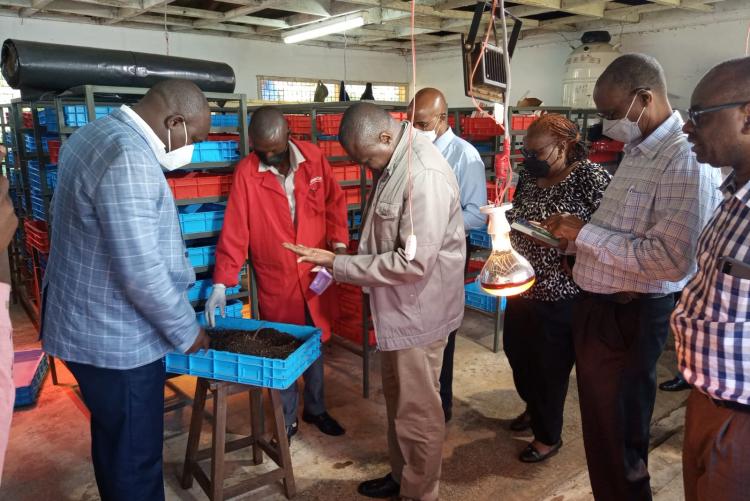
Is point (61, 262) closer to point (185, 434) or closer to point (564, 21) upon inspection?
point (185, 434)

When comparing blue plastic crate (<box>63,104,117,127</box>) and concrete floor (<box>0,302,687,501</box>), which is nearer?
concrete floor (<box>0,302,687,501</box>)

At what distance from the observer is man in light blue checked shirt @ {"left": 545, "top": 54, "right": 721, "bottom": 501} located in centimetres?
174

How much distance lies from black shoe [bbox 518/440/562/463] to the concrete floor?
3 centimetres

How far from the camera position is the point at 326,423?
10.5 feet

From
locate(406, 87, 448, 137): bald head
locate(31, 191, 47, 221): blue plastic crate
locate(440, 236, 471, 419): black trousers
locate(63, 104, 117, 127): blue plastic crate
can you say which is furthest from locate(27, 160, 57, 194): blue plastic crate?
locate(440, 236, 471, 419): black trousers

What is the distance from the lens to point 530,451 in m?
2.86

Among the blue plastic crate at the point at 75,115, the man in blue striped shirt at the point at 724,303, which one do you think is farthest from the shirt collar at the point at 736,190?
the blue plastic crate at the point at 75,115

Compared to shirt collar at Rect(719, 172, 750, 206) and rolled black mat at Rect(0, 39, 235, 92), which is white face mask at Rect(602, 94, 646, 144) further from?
rolled black mat at Rect(0, 39, 235, 92)

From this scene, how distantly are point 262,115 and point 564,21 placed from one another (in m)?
7.29

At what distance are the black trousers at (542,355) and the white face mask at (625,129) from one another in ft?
2.97

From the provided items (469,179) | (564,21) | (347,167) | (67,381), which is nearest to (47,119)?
(67,381)

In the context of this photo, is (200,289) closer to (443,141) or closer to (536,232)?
(443,141)

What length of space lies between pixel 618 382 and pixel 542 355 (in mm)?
721

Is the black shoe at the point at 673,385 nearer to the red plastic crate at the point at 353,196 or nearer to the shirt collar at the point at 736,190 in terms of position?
the red plastic crate at the point at 353,196
